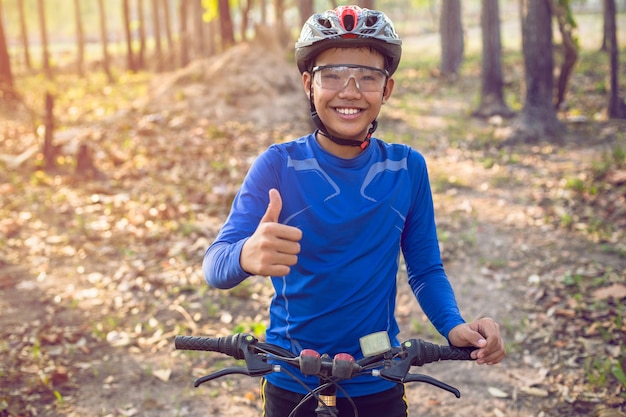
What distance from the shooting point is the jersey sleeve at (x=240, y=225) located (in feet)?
7.44

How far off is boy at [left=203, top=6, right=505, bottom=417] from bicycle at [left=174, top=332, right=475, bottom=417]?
18 cm

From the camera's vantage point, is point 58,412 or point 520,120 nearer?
point 58,412

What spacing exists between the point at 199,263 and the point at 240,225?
591 centimetres

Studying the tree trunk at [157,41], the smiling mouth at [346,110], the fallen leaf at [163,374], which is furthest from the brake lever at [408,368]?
the tree trunk at [157,41]

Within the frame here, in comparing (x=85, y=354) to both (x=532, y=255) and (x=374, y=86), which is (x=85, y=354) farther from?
(x=532, y=255)

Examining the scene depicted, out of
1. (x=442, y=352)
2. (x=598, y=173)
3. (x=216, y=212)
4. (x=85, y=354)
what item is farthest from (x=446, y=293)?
(x=598, y=173)

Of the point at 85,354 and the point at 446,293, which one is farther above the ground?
the point at 446,293

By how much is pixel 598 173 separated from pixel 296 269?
344 inches

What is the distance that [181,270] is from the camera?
8133 mm

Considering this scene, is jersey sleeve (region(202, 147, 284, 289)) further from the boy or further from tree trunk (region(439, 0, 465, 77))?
tree trunk (region(439, 0, 465, 77))

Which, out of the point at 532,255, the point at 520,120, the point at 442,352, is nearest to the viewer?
the point at 442,352

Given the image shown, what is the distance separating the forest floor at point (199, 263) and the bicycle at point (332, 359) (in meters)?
3.18

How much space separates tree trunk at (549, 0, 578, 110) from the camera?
14734 mm

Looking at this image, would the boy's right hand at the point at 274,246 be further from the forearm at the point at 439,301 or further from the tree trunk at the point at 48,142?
the tree trunk at the point at 48,142
